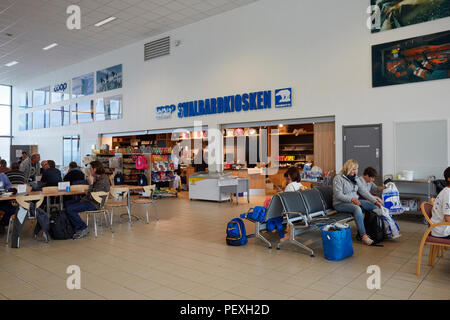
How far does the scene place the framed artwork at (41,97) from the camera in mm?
18656

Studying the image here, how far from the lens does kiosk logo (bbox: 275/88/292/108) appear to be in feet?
30.2

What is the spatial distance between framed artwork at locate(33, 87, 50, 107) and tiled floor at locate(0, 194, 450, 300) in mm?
14931

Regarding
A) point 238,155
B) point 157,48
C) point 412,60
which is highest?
point 157,48

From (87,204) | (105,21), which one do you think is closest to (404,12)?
(87,204)

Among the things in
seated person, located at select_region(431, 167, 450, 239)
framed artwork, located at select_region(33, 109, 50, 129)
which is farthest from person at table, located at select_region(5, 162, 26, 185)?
framed artwork, located at select_region(33, 109, 50, 129)

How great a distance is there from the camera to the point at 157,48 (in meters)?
12.7

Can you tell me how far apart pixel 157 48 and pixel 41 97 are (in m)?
10.1

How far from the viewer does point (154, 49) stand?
1280cm

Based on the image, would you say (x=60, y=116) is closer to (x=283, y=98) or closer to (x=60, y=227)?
(x=283, y=98)

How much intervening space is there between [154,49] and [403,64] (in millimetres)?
8703

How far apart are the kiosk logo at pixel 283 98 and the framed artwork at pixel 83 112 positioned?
9.81 meters

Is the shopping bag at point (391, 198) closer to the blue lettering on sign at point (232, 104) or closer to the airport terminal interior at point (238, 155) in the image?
the airport terminal interior at point (238, 155)

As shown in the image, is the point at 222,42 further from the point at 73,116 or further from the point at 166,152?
the point at 73,116
